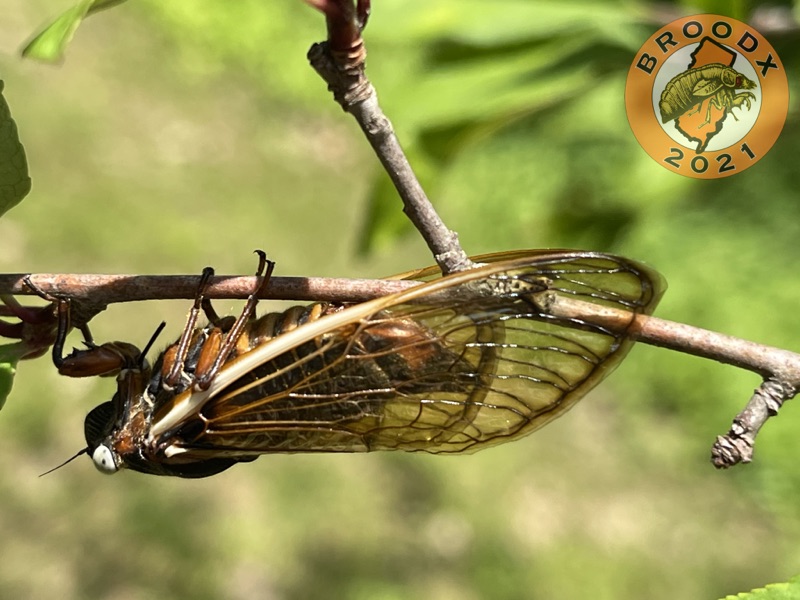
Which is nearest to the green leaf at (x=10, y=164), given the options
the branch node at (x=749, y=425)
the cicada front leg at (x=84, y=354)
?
the cicada front leg at (x=84, y=354)

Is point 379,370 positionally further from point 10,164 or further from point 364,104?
point 10,164

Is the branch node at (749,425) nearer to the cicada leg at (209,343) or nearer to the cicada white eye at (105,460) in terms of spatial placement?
the cicada leg at (209,343)

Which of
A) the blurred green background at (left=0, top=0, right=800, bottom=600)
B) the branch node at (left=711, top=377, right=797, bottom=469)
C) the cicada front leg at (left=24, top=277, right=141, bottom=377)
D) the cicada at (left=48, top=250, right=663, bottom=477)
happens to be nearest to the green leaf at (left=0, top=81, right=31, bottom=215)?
the cicada front leg at (left=24, top=277, right=141, bottom=377)

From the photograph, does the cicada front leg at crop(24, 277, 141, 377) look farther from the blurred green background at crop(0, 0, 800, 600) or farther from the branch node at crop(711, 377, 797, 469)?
the branch node at crop(711, 377, 797, 469)

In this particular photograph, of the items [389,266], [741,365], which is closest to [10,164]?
[741,365]

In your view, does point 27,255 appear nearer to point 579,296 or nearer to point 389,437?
point 389,437
